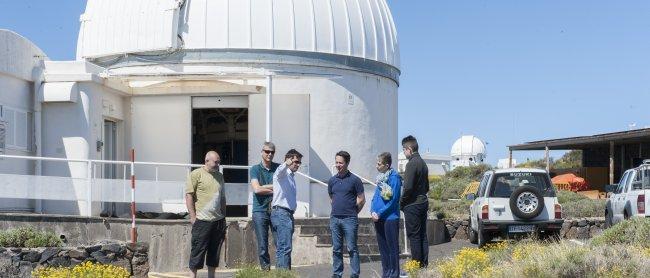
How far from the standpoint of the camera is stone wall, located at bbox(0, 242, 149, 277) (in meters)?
12.6

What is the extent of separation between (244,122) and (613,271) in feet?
46.7

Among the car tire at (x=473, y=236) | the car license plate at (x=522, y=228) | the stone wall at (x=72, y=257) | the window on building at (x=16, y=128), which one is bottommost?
the car tire at (x=473, y=236)

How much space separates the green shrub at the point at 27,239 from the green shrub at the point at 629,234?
7147 millimetres

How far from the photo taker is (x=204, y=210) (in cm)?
1124

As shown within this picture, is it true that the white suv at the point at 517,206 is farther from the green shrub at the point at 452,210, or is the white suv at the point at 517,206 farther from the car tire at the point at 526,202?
the green shrub at the point at 452,210

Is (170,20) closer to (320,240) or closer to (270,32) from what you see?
(270,32)

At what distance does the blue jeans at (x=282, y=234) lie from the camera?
11.5 m

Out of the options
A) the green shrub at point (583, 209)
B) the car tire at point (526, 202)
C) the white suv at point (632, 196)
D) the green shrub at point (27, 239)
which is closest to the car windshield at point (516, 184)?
the car tire at point (526, 202)

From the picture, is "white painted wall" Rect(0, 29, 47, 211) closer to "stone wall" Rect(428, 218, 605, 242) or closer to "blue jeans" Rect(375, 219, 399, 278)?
"blue jeans" Rect(375, 219, 399, 278)

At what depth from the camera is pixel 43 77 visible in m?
17.5

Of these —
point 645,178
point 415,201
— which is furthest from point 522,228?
point 415,201

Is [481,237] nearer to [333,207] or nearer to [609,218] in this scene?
[609,218]

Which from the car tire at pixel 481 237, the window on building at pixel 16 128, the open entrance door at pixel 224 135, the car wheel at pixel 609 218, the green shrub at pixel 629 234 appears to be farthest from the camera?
the open entrance door at pixel 224 135

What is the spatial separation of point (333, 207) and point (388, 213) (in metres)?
0.65
